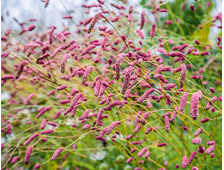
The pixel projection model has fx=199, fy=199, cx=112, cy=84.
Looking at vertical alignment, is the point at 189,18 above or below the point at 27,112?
above

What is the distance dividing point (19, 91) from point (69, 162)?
3.57ft

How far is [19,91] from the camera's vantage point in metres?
2.53

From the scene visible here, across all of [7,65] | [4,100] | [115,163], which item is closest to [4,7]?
[7,65]

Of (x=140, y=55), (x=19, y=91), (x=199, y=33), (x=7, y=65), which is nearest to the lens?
(x=140, y=55)

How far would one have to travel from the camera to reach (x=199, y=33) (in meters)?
3.06

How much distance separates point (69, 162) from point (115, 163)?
1.93ft

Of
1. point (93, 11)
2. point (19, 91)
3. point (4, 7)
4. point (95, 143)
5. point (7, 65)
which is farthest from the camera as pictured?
point (4, 7)

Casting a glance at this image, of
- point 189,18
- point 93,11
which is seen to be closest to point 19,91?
point 93,11

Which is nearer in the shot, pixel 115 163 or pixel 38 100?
pixel 115 163

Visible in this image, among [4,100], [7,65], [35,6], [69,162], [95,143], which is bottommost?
[69,162]

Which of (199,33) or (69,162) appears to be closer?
(69,162)

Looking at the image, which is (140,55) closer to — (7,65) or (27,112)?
(27,112)

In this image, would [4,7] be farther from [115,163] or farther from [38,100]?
[115,163]

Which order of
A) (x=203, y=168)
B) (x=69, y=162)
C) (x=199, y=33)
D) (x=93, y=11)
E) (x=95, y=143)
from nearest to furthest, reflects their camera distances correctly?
(x=203, y=168)
(x=93, y=11)
(x=95, y=143)
(x=69, y=162)
(x=199, y=33)
